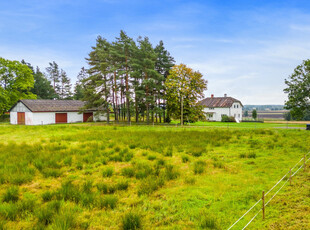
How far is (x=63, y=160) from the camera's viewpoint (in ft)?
28.3

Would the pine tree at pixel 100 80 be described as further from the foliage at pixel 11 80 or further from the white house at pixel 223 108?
the white house at pixel 223 108

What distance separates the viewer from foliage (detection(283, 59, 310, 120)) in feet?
102

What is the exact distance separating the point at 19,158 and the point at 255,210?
1002 centimetres

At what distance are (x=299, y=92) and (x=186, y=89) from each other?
18.9 m

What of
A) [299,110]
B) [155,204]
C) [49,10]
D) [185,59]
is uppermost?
[49,10]

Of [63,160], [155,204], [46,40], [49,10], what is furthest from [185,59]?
[155,204]

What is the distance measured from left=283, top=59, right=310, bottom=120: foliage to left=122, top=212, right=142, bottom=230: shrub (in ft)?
120

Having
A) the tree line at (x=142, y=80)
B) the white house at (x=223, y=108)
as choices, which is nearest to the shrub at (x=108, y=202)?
the tree line at (x=142, y=80)

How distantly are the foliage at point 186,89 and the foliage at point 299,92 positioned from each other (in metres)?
14.6

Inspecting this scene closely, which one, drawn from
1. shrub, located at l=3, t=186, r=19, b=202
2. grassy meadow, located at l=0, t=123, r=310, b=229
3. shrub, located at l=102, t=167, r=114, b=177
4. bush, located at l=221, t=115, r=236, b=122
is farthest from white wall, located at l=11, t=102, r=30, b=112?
bush, located at l=221, t=115, r=236, b=122

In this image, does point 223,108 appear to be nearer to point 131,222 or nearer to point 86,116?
point 86,116

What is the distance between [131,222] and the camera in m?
3.77

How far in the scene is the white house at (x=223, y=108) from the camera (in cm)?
5934

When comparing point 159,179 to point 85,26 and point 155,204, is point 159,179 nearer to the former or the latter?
point 155,204
